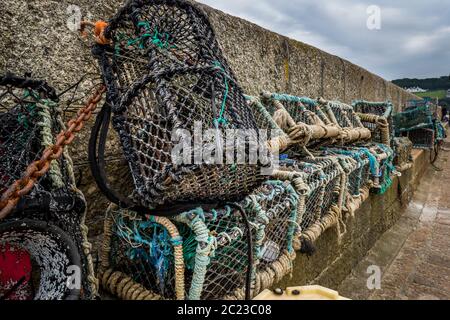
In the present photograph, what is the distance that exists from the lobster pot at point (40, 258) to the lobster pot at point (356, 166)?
208 cm

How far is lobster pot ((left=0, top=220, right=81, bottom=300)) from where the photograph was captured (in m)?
0.97

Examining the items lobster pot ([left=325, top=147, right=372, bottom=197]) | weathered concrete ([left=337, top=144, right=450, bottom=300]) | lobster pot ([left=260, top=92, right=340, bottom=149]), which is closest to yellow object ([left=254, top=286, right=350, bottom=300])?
lobster pot ([left=260, top=92, right=340, bottom=149])

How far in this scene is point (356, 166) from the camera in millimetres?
2822

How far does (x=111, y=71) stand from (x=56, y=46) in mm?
676

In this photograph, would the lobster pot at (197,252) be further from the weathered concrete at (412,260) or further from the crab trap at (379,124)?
the crab trap at (379,124)

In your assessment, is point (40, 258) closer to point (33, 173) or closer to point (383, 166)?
point (33, 173)

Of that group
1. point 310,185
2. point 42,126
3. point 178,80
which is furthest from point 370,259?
point 42,126

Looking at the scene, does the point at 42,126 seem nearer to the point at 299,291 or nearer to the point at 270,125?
the point at 299,291

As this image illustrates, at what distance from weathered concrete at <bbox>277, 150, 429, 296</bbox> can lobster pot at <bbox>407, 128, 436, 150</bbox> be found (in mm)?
4025

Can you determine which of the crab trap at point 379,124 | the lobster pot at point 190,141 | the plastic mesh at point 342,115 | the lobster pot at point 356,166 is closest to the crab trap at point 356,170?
the lobster pot at point 356,166

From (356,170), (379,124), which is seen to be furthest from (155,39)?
(379,124)

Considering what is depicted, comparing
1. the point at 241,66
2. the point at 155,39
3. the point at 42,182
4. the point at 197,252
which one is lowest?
the point at 197,252

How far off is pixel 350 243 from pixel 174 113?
3008 millimetres

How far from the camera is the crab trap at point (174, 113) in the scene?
1003 mm
